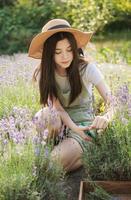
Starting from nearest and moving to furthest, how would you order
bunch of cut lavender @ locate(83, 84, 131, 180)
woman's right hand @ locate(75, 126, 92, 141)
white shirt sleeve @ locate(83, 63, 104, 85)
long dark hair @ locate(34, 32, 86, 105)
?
bunch of cut lavender @ locate(83, 84, 131, 180) → woman's right hand @ locate(75, 126, 92, 141) → long dark hair @ locate(34, 32, 86, 105) → white shirt sleeve @ locate(83, 63, 104, 85)

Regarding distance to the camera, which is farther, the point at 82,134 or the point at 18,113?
the point at 82,134

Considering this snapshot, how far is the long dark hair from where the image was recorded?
3873 mm

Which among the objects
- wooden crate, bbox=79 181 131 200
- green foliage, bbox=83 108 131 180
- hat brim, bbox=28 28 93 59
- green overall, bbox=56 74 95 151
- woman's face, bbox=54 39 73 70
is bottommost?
wooden crate, bbox=79 181 131 200

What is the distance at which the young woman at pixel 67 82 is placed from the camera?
384 cm

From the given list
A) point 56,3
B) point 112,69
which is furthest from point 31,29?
point 112,69

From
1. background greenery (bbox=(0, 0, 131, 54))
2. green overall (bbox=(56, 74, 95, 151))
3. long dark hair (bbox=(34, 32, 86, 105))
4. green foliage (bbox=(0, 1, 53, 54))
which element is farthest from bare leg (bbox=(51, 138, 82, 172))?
background greenery (bbox=(0, 0, 131, 54))

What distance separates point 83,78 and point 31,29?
20.4 ft

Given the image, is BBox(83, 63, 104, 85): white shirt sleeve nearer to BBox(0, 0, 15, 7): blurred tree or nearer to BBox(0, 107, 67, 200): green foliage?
BBox(0, 107, 67, 200): green foliage

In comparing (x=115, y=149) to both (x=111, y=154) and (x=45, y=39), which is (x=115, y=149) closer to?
(x=111, y=154)

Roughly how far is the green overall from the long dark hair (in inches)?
2.0

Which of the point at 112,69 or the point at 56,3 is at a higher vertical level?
the point at 56,3

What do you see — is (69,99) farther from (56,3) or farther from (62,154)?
(56,3)

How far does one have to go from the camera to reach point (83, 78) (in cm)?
405

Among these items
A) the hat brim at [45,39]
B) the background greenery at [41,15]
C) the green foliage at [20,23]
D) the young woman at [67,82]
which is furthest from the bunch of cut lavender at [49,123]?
the background greenery at [41,15]
